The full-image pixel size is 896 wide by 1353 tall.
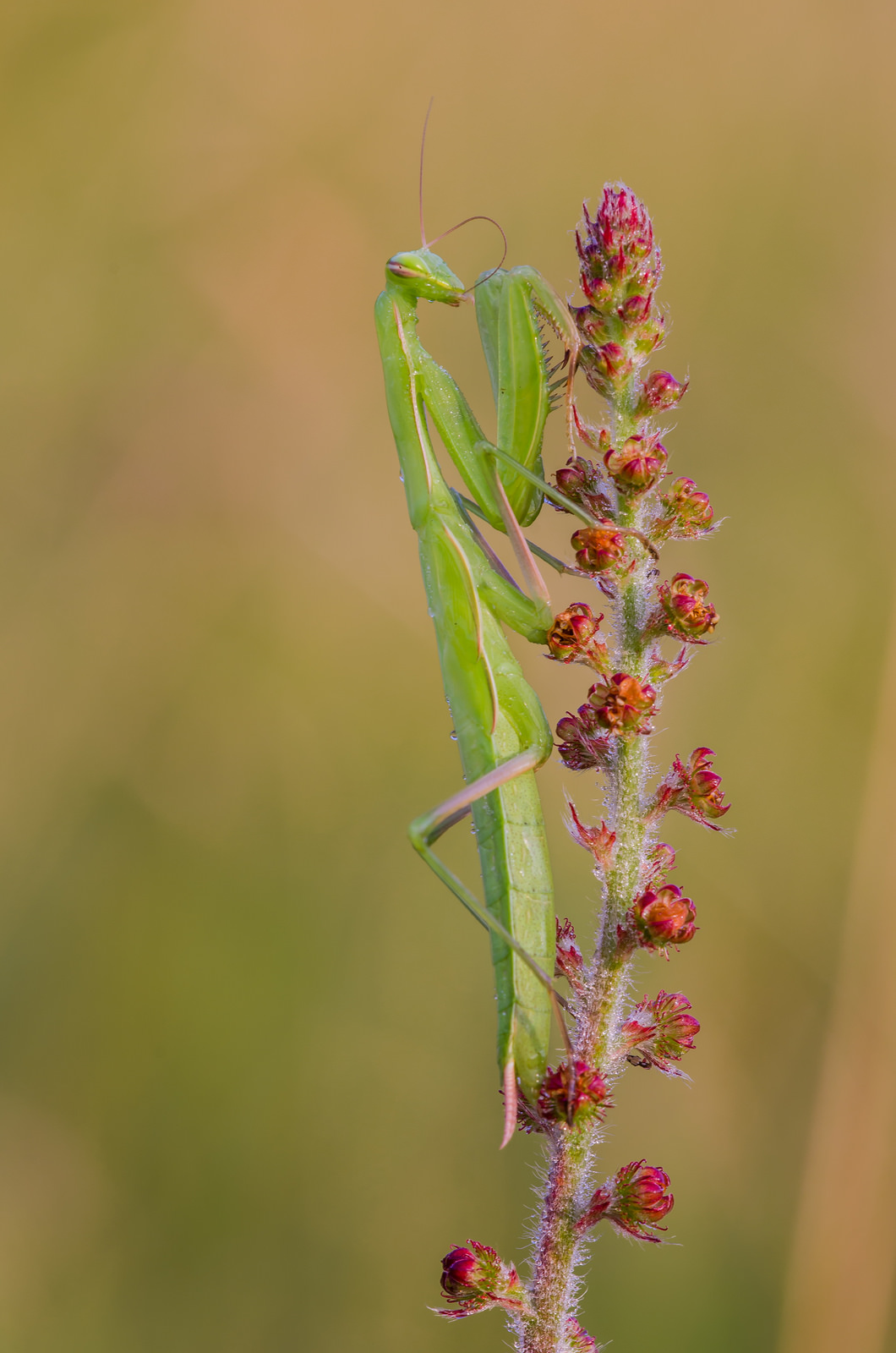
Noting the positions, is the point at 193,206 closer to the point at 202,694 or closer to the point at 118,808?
the point at 202,694

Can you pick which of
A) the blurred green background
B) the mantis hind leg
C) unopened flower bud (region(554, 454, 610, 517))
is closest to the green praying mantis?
the mantis hind leg

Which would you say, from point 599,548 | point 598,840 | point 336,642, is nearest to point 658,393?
point 599,548

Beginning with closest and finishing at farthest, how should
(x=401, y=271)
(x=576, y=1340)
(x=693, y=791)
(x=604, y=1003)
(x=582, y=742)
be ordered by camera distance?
(x=576, y=1340) → (x=604, y=1003) → (x=693, y=791) → (x=582, y=742) → (x=401, y=271)

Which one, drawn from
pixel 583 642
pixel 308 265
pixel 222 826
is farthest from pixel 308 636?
pixel 583 642

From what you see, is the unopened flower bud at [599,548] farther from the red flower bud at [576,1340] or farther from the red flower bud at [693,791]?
the red flower bud at [576,1340]

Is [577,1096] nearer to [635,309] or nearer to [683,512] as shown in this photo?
[683,512]

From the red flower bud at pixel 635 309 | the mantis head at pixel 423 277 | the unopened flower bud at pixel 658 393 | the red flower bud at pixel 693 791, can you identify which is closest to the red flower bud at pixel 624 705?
the red flower bud at pixel 693 791
